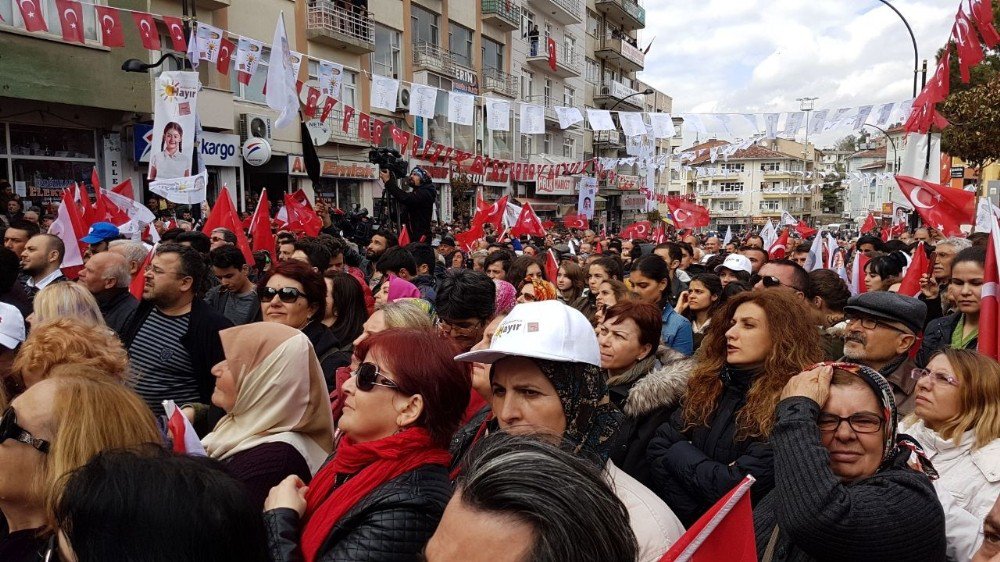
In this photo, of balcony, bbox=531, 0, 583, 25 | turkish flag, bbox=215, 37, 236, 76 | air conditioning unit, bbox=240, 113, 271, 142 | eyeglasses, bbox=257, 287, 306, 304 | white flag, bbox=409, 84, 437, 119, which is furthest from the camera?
balcony, bbox=531, 0, 583, 25

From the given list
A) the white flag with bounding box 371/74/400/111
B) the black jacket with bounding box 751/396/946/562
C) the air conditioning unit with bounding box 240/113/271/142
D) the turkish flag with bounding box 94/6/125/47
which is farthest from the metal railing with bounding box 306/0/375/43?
the black jacket with bounding box 751/396/946/562

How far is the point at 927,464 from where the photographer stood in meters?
2.09

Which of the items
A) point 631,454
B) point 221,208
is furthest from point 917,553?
point 221,208

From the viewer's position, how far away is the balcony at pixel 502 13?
107 ft

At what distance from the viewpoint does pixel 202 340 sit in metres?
3.82

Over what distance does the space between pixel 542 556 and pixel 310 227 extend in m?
10.3

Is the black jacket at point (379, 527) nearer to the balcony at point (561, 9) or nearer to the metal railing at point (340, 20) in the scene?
the metal railing at point (340, 20)

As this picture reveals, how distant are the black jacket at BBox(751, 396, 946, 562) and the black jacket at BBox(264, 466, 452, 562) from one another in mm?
1013

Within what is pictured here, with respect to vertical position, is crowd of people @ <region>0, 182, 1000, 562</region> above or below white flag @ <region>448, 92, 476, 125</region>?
below

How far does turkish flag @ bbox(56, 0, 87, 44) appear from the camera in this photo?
9039 millimetres

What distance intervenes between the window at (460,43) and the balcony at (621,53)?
17879 millimetres

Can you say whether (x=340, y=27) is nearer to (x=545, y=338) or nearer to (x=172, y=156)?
(x=172, y=156)

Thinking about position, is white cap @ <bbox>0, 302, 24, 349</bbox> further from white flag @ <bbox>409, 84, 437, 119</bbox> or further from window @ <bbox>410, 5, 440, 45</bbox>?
window @ <bbox>410, 5, 440, 45</bbox>

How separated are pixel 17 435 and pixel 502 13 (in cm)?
3390
